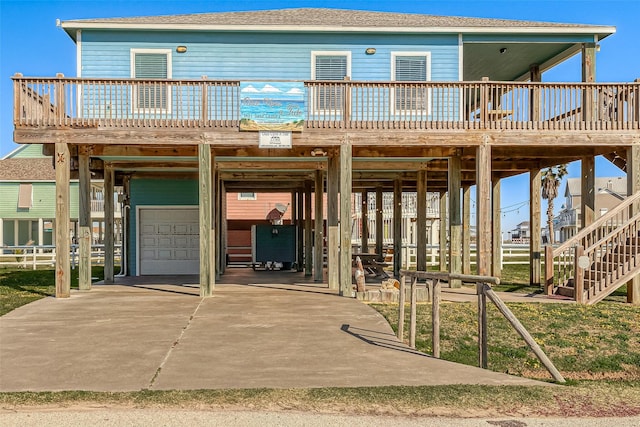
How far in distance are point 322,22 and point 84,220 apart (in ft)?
27.2

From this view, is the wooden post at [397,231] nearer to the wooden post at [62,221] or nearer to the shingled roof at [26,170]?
the wooden post at [62,221]

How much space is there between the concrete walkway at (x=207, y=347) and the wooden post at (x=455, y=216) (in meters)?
4.24

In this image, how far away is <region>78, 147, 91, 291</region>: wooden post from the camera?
1628cm

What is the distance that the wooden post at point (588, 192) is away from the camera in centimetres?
1731

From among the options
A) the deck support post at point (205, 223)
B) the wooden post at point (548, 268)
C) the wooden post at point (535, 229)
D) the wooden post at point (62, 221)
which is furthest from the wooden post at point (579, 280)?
the wooden post at point (62, 221)

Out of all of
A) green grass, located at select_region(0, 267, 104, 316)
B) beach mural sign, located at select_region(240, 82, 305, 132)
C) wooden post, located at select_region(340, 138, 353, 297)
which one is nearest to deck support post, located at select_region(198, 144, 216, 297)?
beach mural sign, located at select_region(240, 82, 305, 132)

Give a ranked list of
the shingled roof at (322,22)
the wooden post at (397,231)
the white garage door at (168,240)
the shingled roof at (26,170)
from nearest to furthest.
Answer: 1. the shingled roof at (322,22)
2. the white garage door at (168,240)
3. the wooden post at (397,231)
4. the shingled roof at (26,170)

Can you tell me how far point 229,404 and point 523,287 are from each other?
1396 centimetres

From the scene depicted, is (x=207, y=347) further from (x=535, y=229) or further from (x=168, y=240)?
(x=168, y=240)

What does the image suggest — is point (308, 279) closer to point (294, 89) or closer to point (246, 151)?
point (246, 151)

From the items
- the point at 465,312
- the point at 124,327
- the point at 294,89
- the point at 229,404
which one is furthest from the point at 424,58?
the point at 229,404

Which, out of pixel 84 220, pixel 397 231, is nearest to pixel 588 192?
pixel 397 231

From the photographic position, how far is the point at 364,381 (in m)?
7.51

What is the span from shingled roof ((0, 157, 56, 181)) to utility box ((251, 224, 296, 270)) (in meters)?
24.8
